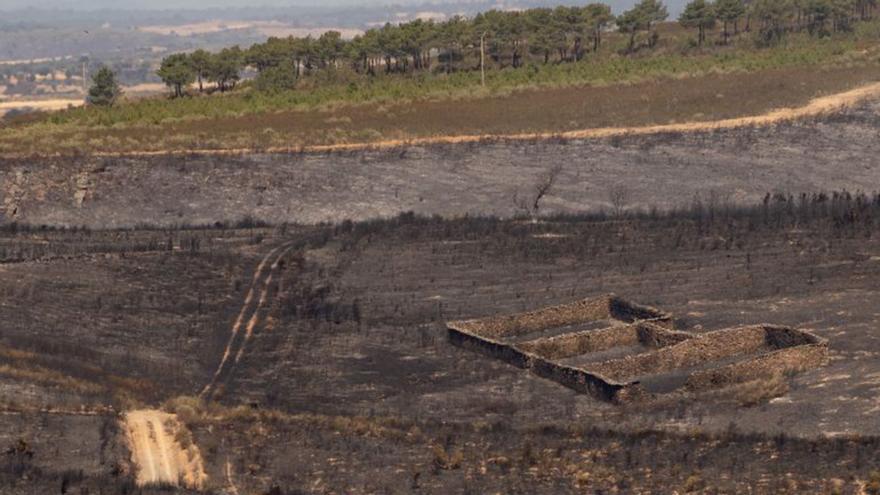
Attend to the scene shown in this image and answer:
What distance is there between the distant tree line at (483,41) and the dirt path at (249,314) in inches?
1688

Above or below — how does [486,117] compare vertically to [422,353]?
above

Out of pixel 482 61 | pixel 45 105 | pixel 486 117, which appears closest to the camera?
pixel 486 117

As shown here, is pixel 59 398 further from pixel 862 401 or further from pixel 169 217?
pixel 169 217

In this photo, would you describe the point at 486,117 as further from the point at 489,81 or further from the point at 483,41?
the point at 483,41

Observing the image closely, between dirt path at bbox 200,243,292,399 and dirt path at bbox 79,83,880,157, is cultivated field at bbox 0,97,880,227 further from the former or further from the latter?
dirt path at bbox 200,243,292,399

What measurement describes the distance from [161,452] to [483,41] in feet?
248

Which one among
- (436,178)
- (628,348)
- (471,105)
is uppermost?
(471,105)

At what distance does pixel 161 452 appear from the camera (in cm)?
3606

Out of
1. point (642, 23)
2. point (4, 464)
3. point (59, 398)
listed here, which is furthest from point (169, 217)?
point (642, 23)

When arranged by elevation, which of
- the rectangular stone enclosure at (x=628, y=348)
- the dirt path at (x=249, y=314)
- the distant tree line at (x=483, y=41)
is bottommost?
the dirt path at (x=249, y=314)

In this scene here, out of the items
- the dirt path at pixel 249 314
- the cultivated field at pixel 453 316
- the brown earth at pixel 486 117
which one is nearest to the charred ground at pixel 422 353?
the cultivated field at pixel 453 316

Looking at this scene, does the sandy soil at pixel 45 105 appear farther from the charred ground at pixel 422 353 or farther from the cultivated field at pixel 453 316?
the charred ground at pixel 422 353

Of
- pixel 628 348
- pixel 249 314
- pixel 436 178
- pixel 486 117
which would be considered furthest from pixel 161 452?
pixel 486 117

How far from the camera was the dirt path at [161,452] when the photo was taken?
34.3 meters
